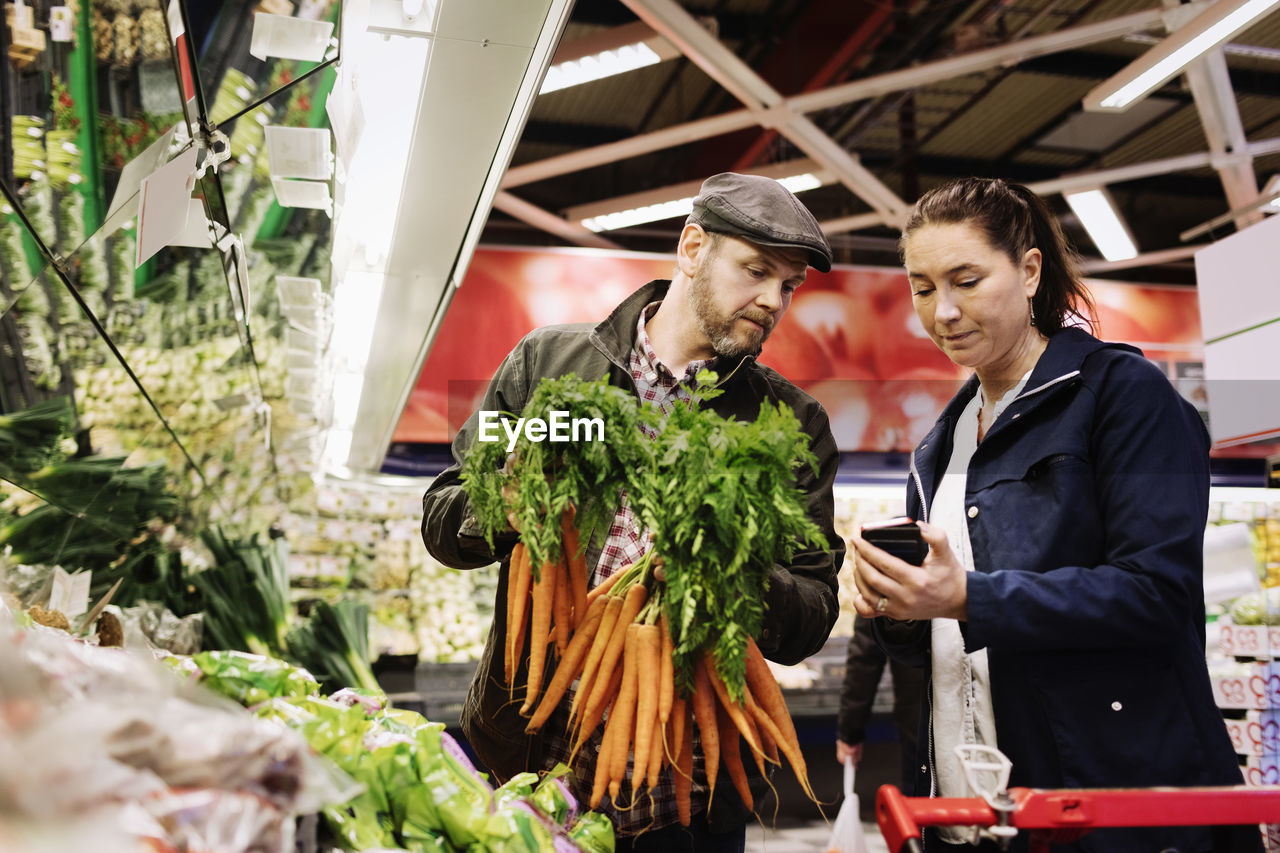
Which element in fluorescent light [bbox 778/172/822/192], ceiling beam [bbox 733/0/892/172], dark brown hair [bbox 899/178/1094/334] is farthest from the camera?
fluorescent light [bbox 778/172/822/192]

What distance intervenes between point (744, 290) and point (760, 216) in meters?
0.14

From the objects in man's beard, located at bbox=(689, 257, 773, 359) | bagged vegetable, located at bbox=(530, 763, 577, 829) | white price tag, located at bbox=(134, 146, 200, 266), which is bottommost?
bagged vegetable, located at bbox=(530, 763, 577, 829)

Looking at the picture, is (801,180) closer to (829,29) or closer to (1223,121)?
(829,29)

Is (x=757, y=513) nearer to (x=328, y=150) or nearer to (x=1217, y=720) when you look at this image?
(x=1217, y=720)

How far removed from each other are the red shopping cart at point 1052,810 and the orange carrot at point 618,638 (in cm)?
46

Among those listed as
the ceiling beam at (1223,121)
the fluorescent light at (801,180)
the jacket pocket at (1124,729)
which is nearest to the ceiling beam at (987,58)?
the ceiling beam at (1223,121)

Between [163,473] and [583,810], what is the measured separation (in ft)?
6.76

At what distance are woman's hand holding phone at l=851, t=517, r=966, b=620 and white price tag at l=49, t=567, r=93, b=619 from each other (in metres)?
1.73

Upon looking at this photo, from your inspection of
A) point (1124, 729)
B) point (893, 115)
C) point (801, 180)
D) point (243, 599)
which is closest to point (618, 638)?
point (1124, 729)

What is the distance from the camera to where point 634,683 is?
1.50 m

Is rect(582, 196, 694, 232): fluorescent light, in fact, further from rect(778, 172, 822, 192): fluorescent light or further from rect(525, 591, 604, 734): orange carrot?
rect(525, 591, 604, 734): orange carrot

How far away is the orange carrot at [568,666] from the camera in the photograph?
5.10 feet

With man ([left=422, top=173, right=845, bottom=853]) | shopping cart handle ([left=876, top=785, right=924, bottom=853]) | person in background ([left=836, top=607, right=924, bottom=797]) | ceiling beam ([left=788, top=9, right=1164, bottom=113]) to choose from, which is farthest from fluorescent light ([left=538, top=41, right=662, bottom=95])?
shopping cart handle ([left=876, top=785, right=924, bottom=853])

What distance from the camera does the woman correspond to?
1476 mm
